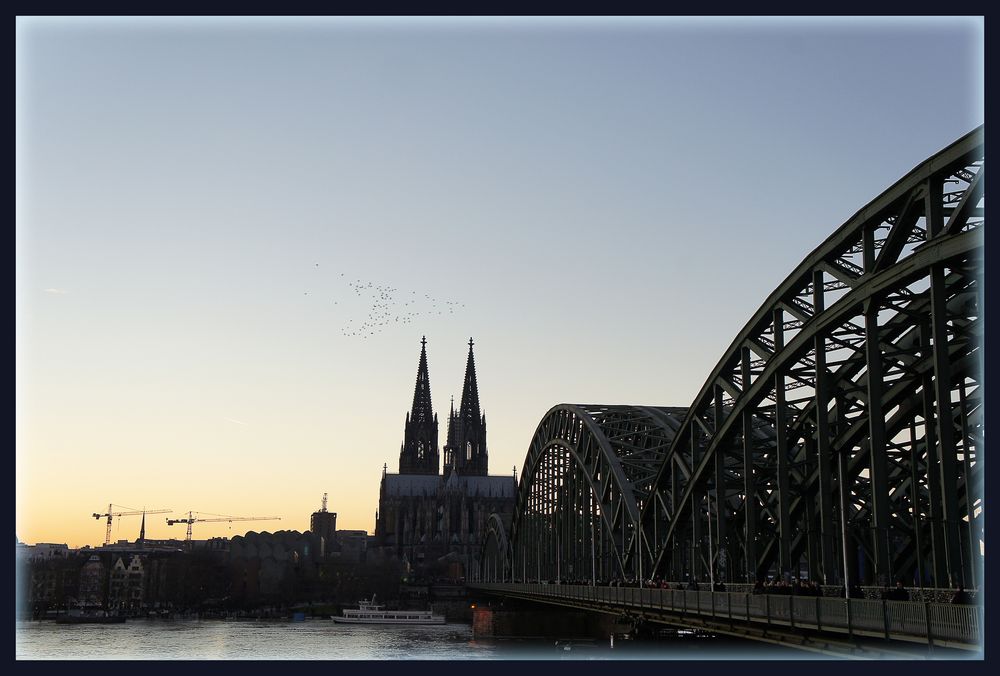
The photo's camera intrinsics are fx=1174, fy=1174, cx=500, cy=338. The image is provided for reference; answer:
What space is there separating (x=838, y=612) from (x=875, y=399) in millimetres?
5942

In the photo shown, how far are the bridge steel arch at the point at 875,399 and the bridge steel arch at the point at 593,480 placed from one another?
1188 cm

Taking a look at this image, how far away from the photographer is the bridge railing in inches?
884

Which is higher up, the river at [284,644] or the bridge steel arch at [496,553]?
the bridge steel arch at [496,553]

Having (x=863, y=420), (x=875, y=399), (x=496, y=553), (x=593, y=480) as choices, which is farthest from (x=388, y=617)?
(x=875, y=399)

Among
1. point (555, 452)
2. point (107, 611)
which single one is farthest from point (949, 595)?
point (107, 611)

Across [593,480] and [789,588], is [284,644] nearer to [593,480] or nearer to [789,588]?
[593,480]

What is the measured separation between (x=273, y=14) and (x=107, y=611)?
6188 inches

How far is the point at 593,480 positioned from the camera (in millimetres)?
71562

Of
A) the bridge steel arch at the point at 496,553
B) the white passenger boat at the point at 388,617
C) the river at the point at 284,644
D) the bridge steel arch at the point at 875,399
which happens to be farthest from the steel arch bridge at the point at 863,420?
the white passenger boat at the point at 388,617

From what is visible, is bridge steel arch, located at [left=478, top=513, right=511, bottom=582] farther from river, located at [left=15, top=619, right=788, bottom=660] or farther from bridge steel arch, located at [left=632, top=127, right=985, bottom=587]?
bridge steel arch, located at [left=632, top=127, right=985, bottom=587]

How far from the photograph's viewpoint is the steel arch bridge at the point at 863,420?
28281 mm

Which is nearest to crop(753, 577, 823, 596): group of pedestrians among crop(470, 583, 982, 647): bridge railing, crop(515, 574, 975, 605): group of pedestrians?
crop(515, 574, 975, 605): group of pedestrians

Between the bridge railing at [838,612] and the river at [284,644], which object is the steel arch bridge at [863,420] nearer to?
the bridge railing at [838,612]

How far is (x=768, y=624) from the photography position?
32812 mm
